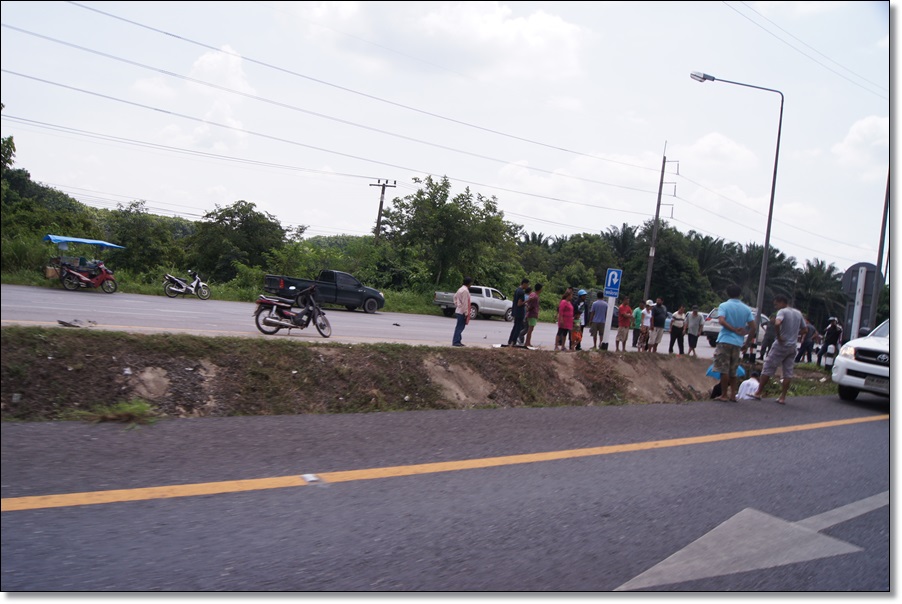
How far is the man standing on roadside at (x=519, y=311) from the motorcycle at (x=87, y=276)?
12.1m

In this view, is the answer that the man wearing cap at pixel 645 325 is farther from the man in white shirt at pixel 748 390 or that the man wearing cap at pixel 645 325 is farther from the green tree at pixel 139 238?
the green tree at pixel 139 238

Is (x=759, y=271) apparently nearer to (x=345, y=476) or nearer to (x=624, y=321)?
(x=624, y=321)

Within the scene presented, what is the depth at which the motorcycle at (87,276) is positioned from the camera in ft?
5.63

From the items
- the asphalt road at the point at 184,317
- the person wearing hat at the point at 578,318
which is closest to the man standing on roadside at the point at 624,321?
the person wearing hat at the point at 578,318

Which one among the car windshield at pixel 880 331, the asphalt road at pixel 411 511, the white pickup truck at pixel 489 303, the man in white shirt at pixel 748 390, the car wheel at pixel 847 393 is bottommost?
the asphalt road at pixel 411 511

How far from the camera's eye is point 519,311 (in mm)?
14102

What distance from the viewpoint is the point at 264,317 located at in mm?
12469

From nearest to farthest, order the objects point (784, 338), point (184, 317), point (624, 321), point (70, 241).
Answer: point (70, 241) < point (184, 317) < point (784, 338) < point (624, 321)

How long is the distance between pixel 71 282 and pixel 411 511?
253 centimetres

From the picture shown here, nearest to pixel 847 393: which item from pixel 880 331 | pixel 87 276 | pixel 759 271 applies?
pixel 880 331

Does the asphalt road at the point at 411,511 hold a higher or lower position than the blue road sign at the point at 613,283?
lower

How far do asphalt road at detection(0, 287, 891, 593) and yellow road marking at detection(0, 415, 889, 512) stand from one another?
0.06 ft

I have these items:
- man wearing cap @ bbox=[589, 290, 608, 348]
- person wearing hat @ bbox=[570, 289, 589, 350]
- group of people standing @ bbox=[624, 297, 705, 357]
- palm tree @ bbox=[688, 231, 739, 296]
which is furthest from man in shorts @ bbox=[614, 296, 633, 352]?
palm tree @ bbox=[688, 231, 739, 296]

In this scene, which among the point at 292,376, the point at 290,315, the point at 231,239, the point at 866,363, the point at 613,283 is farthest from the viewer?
the point at 613,283
